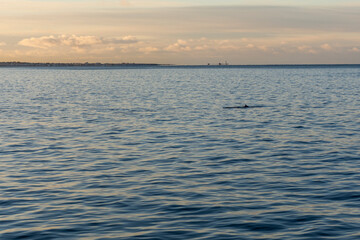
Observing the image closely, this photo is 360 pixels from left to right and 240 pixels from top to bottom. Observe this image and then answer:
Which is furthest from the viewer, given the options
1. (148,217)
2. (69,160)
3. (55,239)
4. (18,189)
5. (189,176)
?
(69,160)

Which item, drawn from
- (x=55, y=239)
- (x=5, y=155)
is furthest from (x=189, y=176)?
(x=5, y=155)

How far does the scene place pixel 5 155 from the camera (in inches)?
1185

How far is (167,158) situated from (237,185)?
24.0 ft

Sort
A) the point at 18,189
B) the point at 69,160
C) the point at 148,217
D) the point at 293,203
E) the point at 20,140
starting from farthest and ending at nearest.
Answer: the point at 20,140 < the point at 69,160 < the point at 18,189 < the point at 293,203 < the point at 148,217

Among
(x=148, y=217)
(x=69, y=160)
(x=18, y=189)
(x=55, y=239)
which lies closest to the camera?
(x=55, y=239)

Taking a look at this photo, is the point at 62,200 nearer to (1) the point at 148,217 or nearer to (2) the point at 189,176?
(1) the point at 148,217

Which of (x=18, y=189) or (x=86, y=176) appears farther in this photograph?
(x=86, y=176)

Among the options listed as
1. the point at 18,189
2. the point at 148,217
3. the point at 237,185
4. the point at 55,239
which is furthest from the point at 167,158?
the point at 55,239

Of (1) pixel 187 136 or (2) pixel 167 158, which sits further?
(1) pixel 187 136

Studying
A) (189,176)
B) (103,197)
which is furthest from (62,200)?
(189,176)

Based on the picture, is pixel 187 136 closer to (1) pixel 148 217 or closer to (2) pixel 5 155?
(2) pixel 5 155

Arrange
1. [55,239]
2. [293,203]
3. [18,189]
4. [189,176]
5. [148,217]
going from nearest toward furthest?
[55,239] < [148,217] < [293,203] < [18,189] < [189,176]

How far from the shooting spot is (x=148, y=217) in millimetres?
18016

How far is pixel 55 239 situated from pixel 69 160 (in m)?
12.8
